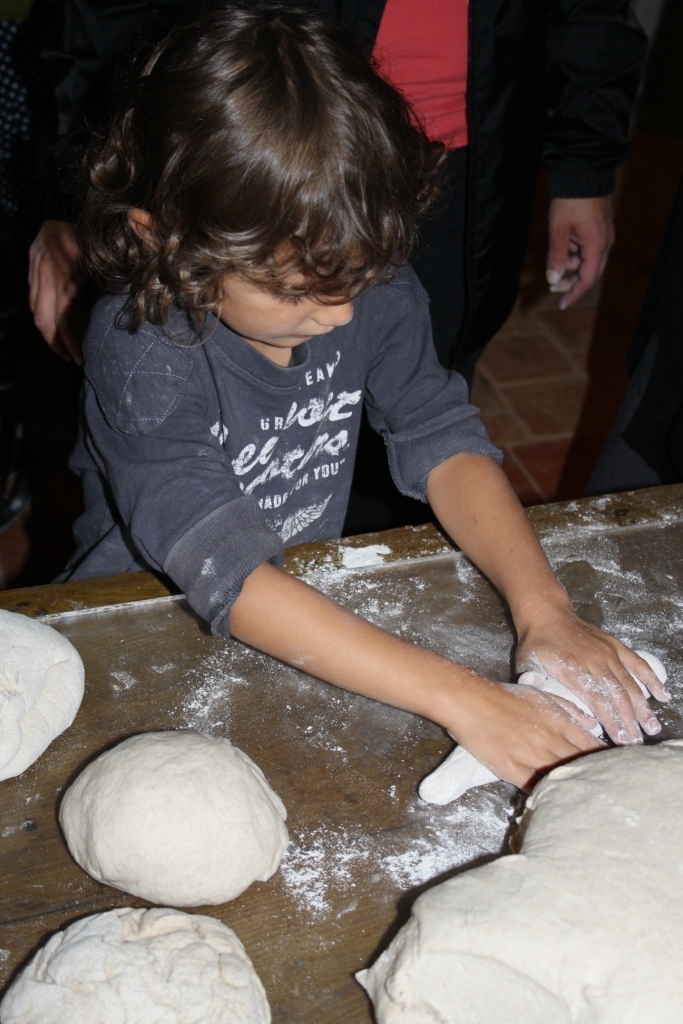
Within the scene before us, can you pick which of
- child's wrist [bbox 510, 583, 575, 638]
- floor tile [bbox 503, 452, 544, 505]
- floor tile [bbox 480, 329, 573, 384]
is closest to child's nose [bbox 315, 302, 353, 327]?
child's wrist [bbox 510, 583, 575, 638]

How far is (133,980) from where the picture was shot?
689 mm

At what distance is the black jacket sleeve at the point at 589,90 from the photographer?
153 cm

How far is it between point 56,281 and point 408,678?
0.81 m

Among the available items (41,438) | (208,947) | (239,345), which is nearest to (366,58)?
(239,345)

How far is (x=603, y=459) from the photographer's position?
1.61 meters

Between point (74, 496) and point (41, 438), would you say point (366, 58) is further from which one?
point (41, 438)

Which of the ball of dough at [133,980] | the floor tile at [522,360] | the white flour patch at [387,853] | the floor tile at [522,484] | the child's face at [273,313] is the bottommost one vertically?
the floor tile at [522,484]

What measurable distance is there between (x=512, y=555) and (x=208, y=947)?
0.54 m

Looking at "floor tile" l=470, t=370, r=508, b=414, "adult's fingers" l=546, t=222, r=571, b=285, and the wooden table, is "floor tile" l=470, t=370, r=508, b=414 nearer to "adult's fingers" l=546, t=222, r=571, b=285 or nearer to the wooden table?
"adult's fingers" l=546, t=222, r=571, b=285

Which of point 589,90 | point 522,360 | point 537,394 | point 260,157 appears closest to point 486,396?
point 537,394

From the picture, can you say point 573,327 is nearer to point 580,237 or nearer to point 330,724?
point 580,237

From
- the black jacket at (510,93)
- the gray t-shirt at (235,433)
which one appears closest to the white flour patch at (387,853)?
the gray t-shirt at (235,433)

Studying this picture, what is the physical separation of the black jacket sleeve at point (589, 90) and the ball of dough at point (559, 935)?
48.4 inches

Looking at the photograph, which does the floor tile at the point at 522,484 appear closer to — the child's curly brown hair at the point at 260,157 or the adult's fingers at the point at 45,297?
the adult's fingers at the point at 45,297
